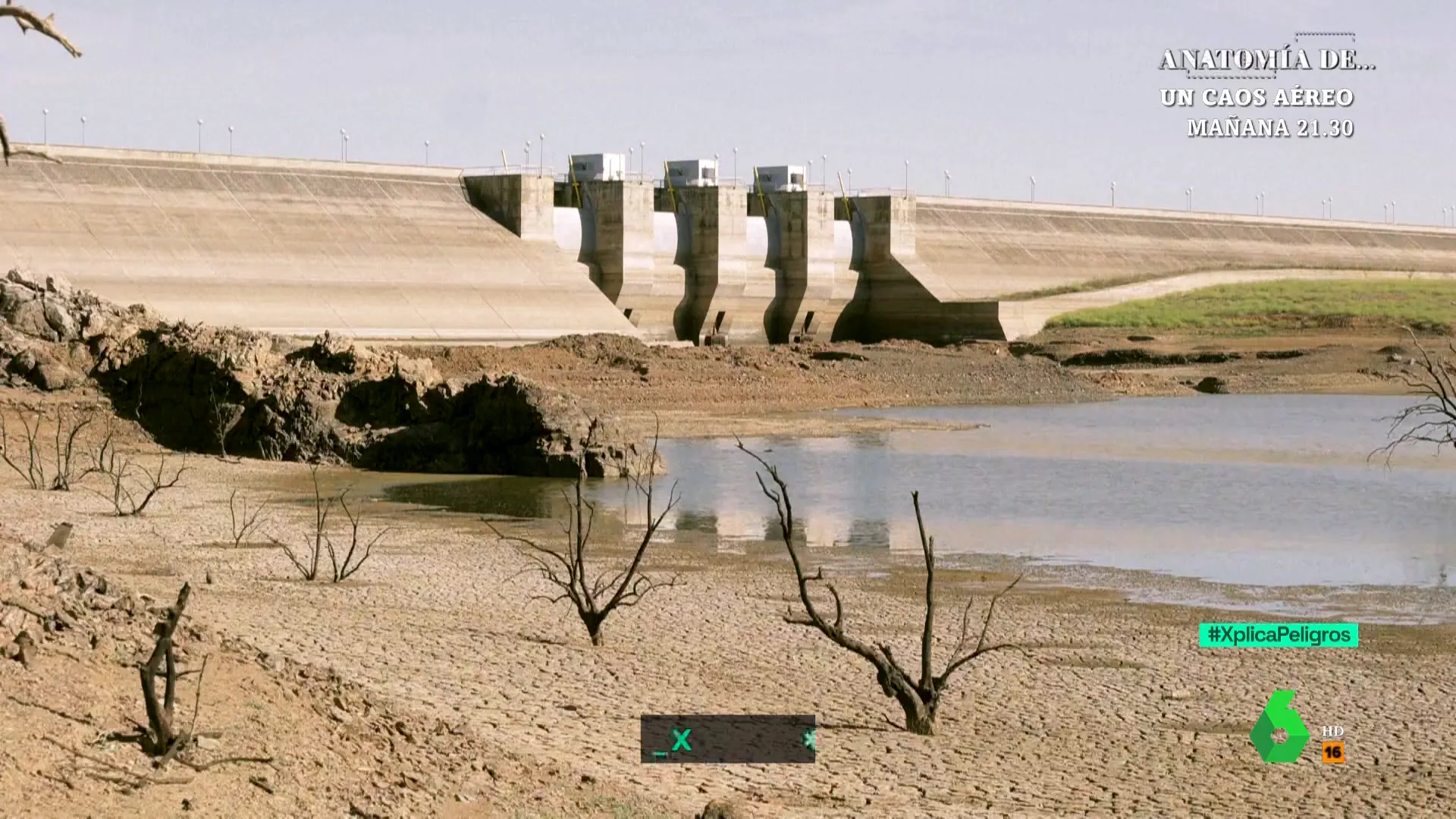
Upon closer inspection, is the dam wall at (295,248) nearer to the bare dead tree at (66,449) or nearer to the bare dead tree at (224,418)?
the bare dead tree at (66,449)

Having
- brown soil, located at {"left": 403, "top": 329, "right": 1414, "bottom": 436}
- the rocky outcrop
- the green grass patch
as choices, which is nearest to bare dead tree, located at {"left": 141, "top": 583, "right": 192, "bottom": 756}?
the rocky outcrop

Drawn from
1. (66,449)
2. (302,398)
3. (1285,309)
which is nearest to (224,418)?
(302,398)

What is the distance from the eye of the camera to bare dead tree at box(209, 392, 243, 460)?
98.6 feet

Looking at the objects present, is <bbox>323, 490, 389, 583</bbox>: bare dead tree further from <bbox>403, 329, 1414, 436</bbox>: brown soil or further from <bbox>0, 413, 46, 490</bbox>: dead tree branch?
<bbox>403, 329, 1414, 436</bbox>: brown soil

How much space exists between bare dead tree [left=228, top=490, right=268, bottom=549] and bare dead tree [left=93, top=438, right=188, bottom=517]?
2.64 ft

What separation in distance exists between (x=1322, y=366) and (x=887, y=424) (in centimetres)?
2373

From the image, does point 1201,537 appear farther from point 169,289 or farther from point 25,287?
point 169,289

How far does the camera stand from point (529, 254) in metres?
61.5

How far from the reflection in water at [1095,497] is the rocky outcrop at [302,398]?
1182mm

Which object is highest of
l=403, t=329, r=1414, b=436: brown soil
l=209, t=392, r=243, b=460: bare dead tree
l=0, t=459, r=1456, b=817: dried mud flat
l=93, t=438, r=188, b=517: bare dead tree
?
l=403, t=329, r=1414, b=436: brown soil

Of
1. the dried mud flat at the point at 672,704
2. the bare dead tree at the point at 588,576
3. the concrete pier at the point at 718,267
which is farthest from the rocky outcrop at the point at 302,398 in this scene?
the concrete pier at the point at 718,267

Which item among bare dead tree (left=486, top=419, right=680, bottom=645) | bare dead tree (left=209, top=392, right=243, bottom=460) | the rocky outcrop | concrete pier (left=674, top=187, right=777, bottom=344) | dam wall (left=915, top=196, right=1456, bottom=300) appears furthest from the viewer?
dam wall (left=915, top=196, right=1456, bottom=300)

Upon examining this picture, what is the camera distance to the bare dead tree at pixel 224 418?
98.6 feet

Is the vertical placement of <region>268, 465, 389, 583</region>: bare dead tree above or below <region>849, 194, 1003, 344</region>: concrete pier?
below
